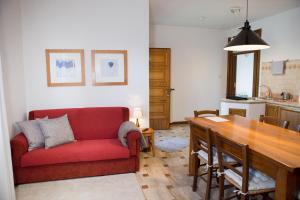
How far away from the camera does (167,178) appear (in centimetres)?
303

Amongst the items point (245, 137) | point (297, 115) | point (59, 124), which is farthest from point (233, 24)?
point (59, 124)

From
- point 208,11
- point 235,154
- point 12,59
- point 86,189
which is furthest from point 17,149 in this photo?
point 208,11

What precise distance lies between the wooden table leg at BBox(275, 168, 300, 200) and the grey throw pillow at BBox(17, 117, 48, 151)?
2.85 metres

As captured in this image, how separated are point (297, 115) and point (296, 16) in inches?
78.1

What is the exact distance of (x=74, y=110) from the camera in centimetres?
349

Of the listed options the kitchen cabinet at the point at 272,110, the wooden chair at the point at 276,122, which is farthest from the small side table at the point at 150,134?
the kitchen cabinet at the point at 272,110

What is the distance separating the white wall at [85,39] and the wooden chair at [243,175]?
2.19 m

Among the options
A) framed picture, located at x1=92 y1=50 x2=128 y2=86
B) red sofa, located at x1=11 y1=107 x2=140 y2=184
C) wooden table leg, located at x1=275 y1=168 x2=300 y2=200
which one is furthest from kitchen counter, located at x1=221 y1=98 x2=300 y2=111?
wooden table leg, located at x1=275 y1=168 x2=300 y2=200

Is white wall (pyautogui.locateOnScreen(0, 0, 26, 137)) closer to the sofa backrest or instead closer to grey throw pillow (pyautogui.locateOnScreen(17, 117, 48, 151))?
grey throw pillow (pyautogui.locateOnScreen(17, 117, 48, 151))

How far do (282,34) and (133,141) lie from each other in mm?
3845

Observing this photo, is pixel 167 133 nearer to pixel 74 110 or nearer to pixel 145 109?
pixel 145 109

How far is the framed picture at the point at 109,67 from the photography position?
Answer: 373 cm

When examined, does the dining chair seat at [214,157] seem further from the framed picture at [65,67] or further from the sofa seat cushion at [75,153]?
the framed picture at [65,67]

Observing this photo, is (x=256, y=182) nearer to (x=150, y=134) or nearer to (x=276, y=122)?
(x=276, y=122)
